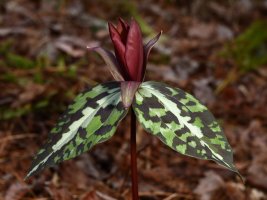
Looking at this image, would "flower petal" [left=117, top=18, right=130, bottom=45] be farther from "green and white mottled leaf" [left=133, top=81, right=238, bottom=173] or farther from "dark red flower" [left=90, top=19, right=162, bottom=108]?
"green and white mottled leaf" [left=133, top=81, right=238, bottom=173]

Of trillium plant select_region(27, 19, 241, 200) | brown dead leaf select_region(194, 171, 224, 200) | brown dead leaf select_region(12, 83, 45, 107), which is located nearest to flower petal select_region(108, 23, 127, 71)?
trillium plant select_region(27, 19, 241, 200)

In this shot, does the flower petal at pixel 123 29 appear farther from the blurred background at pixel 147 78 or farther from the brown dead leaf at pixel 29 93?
the brown dead leaf at pixel 29 93

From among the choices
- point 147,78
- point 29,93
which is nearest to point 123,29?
point 29,93

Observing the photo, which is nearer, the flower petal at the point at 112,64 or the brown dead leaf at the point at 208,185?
the flower petal at the point at 112,64

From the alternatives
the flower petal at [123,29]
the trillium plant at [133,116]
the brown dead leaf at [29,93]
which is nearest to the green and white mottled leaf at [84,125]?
the trillium plant at [133,116]

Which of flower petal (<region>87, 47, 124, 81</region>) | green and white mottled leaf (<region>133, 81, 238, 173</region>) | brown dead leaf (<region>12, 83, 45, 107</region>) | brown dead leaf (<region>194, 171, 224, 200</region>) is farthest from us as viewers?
brown dead leaf (<region>12, 83, 45, 107</region>)

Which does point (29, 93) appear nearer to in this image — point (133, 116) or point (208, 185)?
point (208, 185)
